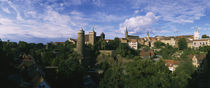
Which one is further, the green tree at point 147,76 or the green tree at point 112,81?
the green tree at point 112,81

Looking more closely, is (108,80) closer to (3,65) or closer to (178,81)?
(178,81)

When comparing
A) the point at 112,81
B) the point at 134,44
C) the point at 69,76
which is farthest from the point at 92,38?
the point at 112,81

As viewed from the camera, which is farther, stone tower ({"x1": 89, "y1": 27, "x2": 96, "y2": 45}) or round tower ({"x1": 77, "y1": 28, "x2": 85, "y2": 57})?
stone tower ({"x1": 89, "y1": 27, "x2": 96, "y2": 45})

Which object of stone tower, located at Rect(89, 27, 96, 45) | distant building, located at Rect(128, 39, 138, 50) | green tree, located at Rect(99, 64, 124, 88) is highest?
stone tower, located at Rect(89, 27, 96, 45)

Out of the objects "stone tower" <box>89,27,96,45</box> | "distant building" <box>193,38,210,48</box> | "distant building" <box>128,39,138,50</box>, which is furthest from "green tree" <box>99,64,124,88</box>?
"distant building" <box>193,38,210,48</box>

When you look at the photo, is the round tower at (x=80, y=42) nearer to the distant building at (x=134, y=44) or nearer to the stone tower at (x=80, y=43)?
the stone tower at (x=80, y=43)

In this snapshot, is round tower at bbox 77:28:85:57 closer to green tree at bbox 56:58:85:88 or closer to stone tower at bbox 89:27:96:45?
stone tower at bbox 89:27:96:45

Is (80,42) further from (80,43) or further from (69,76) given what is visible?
(69,76)

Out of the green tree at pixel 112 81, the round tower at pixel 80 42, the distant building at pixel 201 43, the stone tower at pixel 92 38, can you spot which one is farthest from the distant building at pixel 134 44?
the green tree at pixel 112 81

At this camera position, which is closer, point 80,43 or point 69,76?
point 69,76

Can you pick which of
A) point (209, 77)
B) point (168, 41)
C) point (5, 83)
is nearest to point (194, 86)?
point (209, 77)

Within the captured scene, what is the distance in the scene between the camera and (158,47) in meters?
73.1

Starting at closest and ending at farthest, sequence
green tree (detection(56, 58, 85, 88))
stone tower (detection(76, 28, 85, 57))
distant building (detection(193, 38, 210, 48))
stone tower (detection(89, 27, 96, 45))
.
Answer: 1. green tree (detection(56, 58, 85, 88))
2. stone tower (detection(76, 28, 85, 57))
3. stone tower (detection(89, 27, 96, 45))
4. distant building (detection(193, 38, 210, 48))

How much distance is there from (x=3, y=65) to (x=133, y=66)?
18.7 meters
